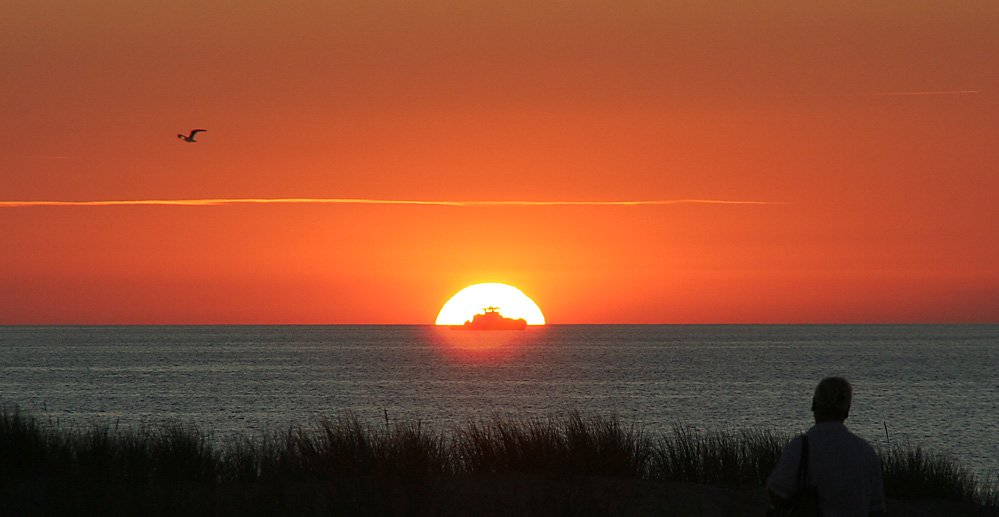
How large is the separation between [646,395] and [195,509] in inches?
2585

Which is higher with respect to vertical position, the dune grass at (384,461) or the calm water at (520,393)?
the dune grass at (384,461)

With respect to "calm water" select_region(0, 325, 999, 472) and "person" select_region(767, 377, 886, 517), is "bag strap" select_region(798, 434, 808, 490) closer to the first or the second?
"person" select_region(767, 377, 886, 517)

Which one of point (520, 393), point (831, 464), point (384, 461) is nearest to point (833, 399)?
point (831, 464)

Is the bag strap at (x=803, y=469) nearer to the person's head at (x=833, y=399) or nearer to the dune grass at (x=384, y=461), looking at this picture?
the person's head at (x=833, y=399)

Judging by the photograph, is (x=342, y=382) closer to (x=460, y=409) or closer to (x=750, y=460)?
(x=460, y=409)

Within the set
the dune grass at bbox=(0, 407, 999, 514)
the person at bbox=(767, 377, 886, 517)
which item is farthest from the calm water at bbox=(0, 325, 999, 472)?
the person at bbox=(767, 377, 886, 517)

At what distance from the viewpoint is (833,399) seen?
230 inches

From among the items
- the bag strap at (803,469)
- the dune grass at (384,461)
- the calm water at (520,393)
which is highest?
the bag strap at (803,469)

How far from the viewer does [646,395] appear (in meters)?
74.1

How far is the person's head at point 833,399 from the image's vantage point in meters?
5.85

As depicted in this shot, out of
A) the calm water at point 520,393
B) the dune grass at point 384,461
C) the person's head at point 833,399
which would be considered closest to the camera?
the person's head at point 833,399

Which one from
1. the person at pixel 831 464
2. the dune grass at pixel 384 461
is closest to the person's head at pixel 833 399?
the person at pixel 831 464

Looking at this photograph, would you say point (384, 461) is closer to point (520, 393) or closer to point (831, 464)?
point (831, 464)

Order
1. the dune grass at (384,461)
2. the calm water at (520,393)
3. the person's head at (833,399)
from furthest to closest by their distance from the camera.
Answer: the calm water at (520,393)
the dune grass at (384,461)
the person's head at (833,399)
